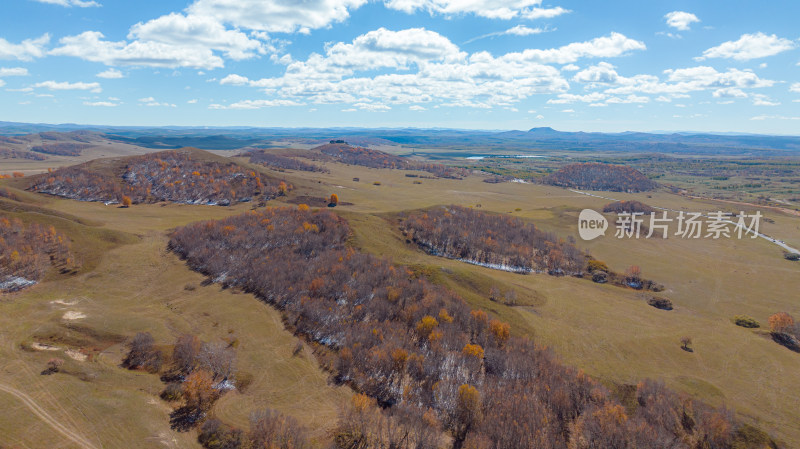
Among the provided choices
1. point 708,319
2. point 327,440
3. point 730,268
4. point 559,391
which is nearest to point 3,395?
point 327,440

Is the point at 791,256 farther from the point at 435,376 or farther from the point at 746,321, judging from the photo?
the point at 435,376

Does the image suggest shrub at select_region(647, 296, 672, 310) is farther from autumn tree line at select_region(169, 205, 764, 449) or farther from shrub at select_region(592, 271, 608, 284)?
autumn tree line at select_region(169, 205, 764, 449)

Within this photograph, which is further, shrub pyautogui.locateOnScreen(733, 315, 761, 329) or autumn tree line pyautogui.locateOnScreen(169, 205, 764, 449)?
shrub pyautogui.locateOnScreen(733, 315, 761, 329)

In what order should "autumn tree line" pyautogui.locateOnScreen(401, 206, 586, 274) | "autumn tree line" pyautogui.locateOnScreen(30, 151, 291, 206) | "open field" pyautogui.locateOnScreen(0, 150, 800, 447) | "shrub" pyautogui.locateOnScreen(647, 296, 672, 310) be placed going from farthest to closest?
"autumn tree line" pyautogui.locateOnScreen(30, 151, 291, 206) < "autumn tree line" pyautogui.locateOnScreen(401, 206, 586, 274) < "shrub" pyautogui.locateOnScreen(647, 296, 672, 310) < "open field" pyautogui.locateOnScreen(0, 150, 800, 447)

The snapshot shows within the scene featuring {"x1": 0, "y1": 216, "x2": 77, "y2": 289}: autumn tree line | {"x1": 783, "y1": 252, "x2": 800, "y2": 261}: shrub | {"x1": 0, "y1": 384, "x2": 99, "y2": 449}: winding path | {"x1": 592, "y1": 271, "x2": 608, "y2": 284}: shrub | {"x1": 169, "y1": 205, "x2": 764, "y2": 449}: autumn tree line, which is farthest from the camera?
{"x1": 783, "y1": 252, "x2": 800, "y2": 261}: shrub

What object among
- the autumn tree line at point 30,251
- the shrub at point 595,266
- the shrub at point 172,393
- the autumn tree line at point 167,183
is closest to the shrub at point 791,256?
the shrub at point 595,266

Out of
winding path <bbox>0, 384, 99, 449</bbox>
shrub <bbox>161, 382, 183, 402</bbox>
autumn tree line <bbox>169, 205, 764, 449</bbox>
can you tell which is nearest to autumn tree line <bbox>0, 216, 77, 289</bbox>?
autumn tree line <bbox>169, 205, 764, 449</bbox>

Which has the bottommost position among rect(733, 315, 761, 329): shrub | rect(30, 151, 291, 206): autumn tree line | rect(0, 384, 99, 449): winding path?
rect(733, 315, 761, 329): shrub

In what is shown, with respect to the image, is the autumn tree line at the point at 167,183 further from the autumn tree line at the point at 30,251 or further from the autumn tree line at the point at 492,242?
the autumn tree line at the point at 492,242
